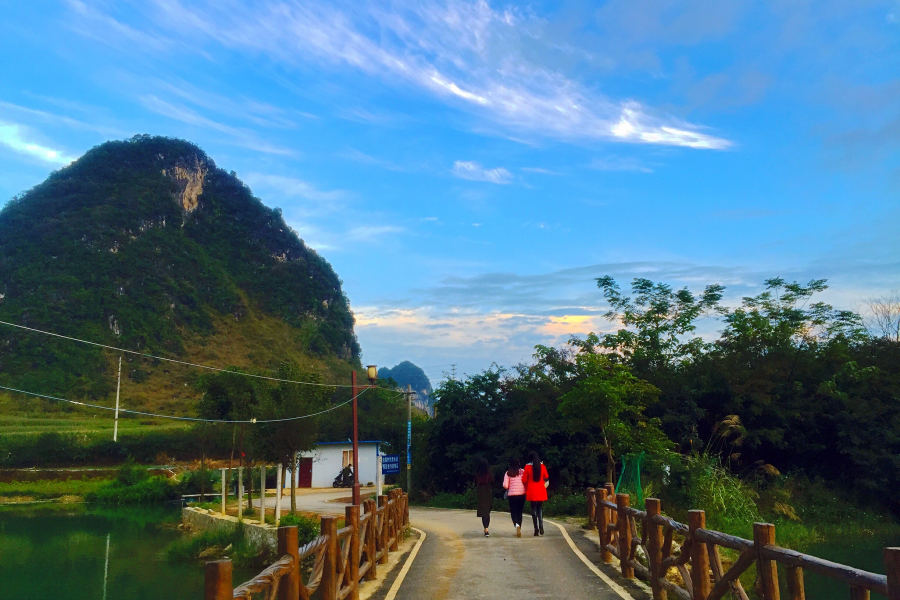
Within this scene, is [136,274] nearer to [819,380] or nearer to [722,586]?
[819,380]

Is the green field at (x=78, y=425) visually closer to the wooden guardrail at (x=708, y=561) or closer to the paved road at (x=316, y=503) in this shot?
the paved road at (x=316, y=503)

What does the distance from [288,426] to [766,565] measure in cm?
1913

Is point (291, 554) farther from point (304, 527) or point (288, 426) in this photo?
point (288, 426)

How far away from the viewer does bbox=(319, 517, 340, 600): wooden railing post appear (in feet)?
21.1

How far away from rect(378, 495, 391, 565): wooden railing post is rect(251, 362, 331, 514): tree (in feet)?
36.2

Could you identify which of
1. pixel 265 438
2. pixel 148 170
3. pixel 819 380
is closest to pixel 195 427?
pixel 265 438

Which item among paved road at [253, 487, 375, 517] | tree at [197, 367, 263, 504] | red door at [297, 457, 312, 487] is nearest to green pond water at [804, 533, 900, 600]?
paved road at [253, 487, 375, 517]

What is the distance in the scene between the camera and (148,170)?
111m

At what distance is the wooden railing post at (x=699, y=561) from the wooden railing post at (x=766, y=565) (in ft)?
3.66

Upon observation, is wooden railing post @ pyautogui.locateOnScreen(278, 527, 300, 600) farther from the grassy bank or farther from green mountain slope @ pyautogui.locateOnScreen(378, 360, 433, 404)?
green mountain slope @ pyautogui.locateOnScreen(378, 360, 433, 404)

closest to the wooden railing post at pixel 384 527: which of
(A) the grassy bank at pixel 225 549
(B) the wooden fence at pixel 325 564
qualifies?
(B) the wooden fence at pixel 325 564

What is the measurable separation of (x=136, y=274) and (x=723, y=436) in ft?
273

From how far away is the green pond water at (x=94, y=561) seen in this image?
18266 millimetres

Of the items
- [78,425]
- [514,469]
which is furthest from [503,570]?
[78,425]
